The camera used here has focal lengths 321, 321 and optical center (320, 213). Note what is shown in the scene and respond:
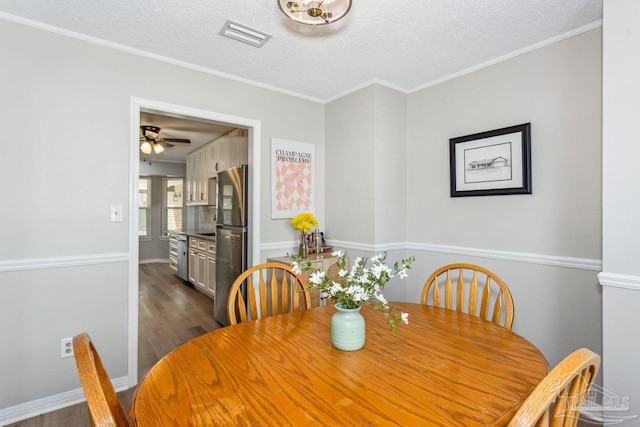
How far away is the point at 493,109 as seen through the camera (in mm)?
2600

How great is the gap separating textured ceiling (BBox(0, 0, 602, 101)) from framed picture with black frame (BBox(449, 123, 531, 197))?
24.6 inches

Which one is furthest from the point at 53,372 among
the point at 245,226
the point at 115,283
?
the point at 245,226

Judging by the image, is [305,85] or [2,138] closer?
[2,138]

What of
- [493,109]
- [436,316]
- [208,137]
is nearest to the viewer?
[436,316]

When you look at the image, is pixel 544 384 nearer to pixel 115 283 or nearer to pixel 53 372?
pixel 115 283

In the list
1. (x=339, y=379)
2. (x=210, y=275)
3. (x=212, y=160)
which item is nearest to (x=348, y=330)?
(x=339, y=379)

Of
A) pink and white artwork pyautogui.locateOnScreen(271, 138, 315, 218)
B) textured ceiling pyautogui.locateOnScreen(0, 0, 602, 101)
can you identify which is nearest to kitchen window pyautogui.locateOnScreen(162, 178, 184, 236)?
pink and white artwork pyautogui.locateOnScreen(271, 138, 315, 218)

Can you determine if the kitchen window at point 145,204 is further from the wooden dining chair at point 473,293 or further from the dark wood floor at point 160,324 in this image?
the wooden dining chair at point 473,293

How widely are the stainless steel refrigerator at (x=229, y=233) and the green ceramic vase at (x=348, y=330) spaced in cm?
212

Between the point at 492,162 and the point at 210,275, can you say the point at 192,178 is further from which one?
the point at 492,162

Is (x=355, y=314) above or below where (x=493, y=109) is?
below

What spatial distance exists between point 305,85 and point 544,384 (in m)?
3.00

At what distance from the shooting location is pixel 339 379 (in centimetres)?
101

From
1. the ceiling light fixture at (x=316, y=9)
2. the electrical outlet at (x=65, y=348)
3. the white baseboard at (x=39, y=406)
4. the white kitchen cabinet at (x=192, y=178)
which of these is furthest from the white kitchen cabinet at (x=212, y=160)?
the ceiling light fixture at (x=316, y=9)
